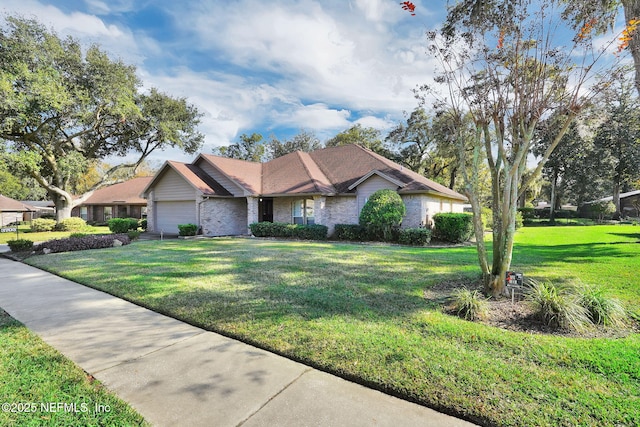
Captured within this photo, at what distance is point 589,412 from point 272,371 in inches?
109

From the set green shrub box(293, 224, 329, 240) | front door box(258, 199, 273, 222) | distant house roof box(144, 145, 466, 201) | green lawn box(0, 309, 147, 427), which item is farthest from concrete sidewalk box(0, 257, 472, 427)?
front door box(258, 199, 273, 222)

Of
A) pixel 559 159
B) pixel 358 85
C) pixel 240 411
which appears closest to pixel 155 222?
pixel 358 85

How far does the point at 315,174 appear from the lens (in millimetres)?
19391

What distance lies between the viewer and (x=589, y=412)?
243 centimetres

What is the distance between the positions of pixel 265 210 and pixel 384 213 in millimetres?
9136

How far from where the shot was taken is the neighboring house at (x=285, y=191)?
16984 mm

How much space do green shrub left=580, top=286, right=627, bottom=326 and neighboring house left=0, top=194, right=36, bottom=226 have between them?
148 feet

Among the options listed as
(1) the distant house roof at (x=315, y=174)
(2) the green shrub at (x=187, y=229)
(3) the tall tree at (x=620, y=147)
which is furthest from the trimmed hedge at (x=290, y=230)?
(3) the tall tree at (x=620, y=147)

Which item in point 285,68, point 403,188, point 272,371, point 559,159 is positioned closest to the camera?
point 272,371

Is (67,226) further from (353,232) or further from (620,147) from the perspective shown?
(620,147)

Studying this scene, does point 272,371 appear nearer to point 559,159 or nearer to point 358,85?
point 358,85

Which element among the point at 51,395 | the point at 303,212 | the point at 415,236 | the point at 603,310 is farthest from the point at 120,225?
the point at 603,310

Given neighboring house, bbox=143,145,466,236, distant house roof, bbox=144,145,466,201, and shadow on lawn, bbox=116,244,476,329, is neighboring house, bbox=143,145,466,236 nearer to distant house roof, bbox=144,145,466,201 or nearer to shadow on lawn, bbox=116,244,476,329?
distant house roof, bbox=144,145,466,201

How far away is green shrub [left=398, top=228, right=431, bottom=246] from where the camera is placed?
14227 mm
